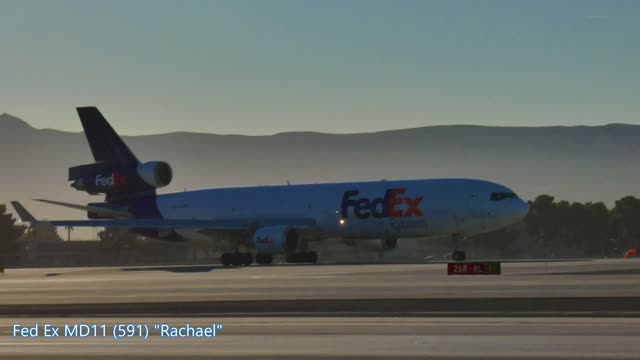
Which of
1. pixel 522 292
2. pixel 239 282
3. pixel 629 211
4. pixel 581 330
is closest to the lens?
pixel 581 330

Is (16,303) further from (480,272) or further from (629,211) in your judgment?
(629,211)

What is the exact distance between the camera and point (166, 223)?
73250mm

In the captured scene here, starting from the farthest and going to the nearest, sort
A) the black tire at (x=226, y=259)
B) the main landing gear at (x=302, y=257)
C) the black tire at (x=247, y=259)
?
1. the black tire at (x=226, y=259)
2. the main landing gear at (x=302, y=257)
3. the black tire at (x=247, y=259)

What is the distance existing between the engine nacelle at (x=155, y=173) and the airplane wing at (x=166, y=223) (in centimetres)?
611

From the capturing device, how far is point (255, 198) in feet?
255

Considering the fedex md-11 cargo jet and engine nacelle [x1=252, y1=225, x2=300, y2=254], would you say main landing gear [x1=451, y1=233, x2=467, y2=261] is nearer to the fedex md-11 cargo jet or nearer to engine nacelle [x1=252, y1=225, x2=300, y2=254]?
the fedex md-11 cargo jet

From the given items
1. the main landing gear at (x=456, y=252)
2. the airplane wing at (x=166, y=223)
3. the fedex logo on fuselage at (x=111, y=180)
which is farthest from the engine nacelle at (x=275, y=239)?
the fedex logo on fuselage at (x=111, y=180)

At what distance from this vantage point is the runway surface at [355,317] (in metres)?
17.8

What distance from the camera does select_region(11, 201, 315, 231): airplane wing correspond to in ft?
233

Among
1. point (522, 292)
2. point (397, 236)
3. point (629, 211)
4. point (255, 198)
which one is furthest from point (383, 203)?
point (629, 211)

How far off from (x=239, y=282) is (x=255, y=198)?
36480 millimetres

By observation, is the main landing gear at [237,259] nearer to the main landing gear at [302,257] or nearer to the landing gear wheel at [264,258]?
the landing gear wheel at [264,258]

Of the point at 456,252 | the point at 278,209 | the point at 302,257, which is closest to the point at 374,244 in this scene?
the point at 302,257

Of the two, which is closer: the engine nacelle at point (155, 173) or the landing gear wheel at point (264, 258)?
the landing gear wheel at point (264, 258)
